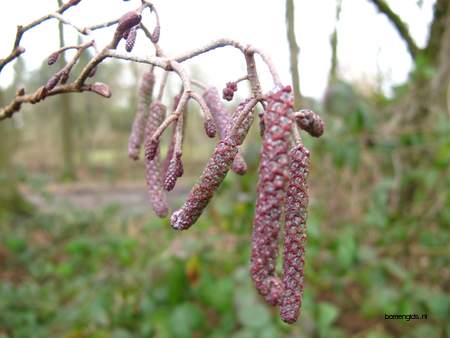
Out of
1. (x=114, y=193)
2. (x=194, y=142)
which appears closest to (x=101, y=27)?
(x=114, y=193)

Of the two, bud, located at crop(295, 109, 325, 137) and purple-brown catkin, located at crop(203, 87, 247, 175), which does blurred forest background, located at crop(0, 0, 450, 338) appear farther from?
bud, located at crop(295, 109, 325, 137)

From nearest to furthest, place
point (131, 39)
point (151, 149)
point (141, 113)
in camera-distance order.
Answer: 1. point (151, 149)
2. point (131, 39)
3. point (141, 113)

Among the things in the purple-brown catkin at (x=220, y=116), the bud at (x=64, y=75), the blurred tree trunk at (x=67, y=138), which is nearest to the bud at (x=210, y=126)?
the purple-brown catkin at (x=220, y=116)

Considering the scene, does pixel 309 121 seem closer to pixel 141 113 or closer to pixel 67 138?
pixel 141 113

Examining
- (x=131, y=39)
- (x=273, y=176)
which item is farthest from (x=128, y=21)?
(x=273, y=176)

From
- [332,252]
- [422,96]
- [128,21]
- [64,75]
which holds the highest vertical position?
[422,96]

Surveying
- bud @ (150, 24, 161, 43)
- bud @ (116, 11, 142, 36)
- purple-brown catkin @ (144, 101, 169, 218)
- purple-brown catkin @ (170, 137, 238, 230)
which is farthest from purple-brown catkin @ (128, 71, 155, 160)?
purple-brown catkin @ (170, 137, 238, 230)
